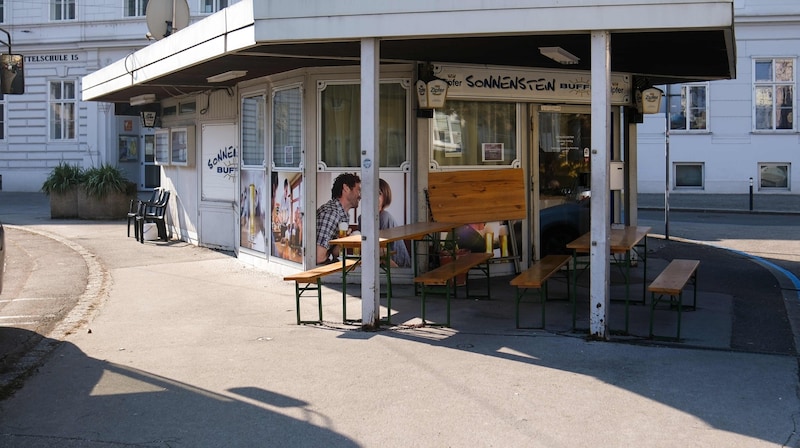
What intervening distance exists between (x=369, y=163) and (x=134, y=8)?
98.6ft

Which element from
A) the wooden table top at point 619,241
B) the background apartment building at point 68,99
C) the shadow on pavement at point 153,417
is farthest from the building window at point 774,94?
the shadow on pavement at point 153,417

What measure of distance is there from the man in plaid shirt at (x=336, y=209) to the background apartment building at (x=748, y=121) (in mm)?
21705

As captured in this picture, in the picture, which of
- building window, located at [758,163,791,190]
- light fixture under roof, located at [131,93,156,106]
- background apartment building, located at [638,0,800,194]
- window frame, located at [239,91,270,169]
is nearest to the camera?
window frame, located at [239,91,270,169]

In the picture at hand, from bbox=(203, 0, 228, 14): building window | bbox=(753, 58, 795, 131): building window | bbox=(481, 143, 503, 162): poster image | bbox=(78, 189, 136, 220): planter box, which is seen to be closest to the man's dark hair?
bbox=(481, 143, 503, 162): poster image

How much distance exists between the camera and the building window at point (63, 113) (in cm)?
3531

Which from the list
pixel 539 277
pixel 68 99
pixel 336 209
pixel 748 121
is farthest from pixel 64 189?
pixel 748 121

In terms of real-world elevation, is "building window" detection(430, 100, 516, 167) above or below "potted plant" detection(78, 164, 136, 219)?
above

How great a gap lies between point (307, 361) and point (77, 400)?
1881 millimetres

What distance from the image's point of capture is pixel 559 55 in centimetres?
967

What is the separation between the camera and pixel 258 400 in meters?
6.16

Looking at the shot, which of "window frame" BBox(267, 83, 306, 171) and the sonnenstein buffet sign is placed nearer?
the sonnenstein buffet sign

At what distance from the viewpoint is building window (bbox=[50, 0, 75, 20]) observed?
3562 cm

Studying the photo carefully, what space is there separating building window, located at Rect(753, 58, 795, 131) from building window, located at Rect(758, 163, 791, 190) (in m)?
1.31

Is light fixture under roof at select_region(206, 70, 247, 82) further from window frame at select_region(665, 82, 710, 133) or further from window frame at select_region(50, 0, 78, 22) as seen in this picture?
window frame at select_region(50, 0, 78, 22)
